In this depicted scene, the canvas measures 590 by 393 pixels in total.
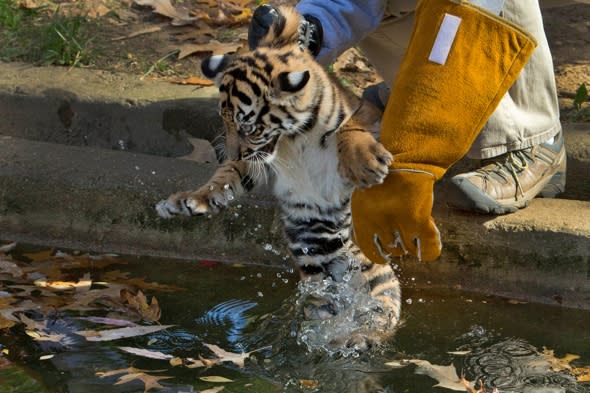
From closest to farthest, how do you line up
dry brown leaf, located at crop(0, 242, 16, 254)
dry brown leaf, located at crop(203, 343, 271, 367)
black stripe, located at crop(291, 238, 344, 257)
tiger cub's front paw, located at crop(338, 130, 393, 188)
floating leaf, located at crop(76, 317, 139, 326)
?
tiger cub's front paw, located at crop(338, 130, 393, 188) → dry brown leaf, located at crop(203, 343, 271, 367) → floating leaf, located at crop(76, 317, 139, 326) → black stripe, located at crop(291, 238, 344, 257) → dry brown leaf, located at crop(0, 242, 16, 254)

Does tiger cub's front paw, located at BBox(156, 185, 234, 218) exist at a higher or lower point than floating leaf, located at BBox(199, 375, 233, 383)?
higher

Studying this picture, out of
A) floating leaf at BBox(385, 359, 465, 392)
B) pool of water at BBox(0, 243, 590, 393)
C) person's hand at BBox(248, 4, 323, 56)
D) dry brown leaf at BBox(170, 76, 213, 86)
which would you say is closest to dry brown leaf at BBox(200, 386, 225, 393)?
pool of water at BBox(0, 243, 590, 393)

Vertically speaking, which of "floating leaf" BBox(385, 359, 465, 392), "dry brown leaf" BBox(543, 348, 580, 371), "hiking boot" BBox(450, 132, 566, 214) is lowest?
"floating leaf" BBox(385, 359, 465, 392)

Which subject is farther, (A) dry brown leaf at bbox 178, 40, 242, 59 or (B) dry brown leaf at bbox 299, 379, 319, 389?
(A) dry brown leaf at bbox 178, 40, 242, 59

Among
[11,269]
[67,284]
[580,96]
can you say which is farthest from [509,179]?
[11,269]

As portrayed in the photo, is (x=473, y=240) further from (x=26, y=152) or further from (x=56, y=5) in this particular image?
(x=56, y=5)

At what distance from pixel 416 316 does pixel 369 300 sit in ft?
0.71

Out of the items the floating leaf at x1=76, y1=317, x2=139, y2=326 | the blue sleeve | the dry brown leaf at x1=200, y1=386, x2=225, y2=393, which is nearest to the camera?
the dry brown leaf at x1=200, y1=386, x2=225, y2=393

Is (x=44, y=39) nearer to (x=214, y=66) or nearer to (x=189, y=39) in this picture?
(x=189, y=39)

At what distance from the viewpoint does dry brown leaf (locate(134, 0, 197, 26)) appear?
20.6 feet

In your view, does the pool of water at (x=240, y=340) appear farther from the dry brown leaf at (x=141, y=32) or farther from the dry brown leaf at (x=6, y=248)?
the dry brown leaf at (x=141, y=32)

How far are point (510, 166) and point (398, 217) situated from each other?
1.16 m

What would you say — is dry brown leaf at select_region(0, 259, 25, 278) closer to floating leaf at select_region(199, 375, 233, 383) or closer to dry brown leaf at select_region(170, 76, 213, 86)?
floating leaf at select_region(199, 375, 233, 383)

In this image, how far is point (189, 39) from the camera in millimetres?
6117
